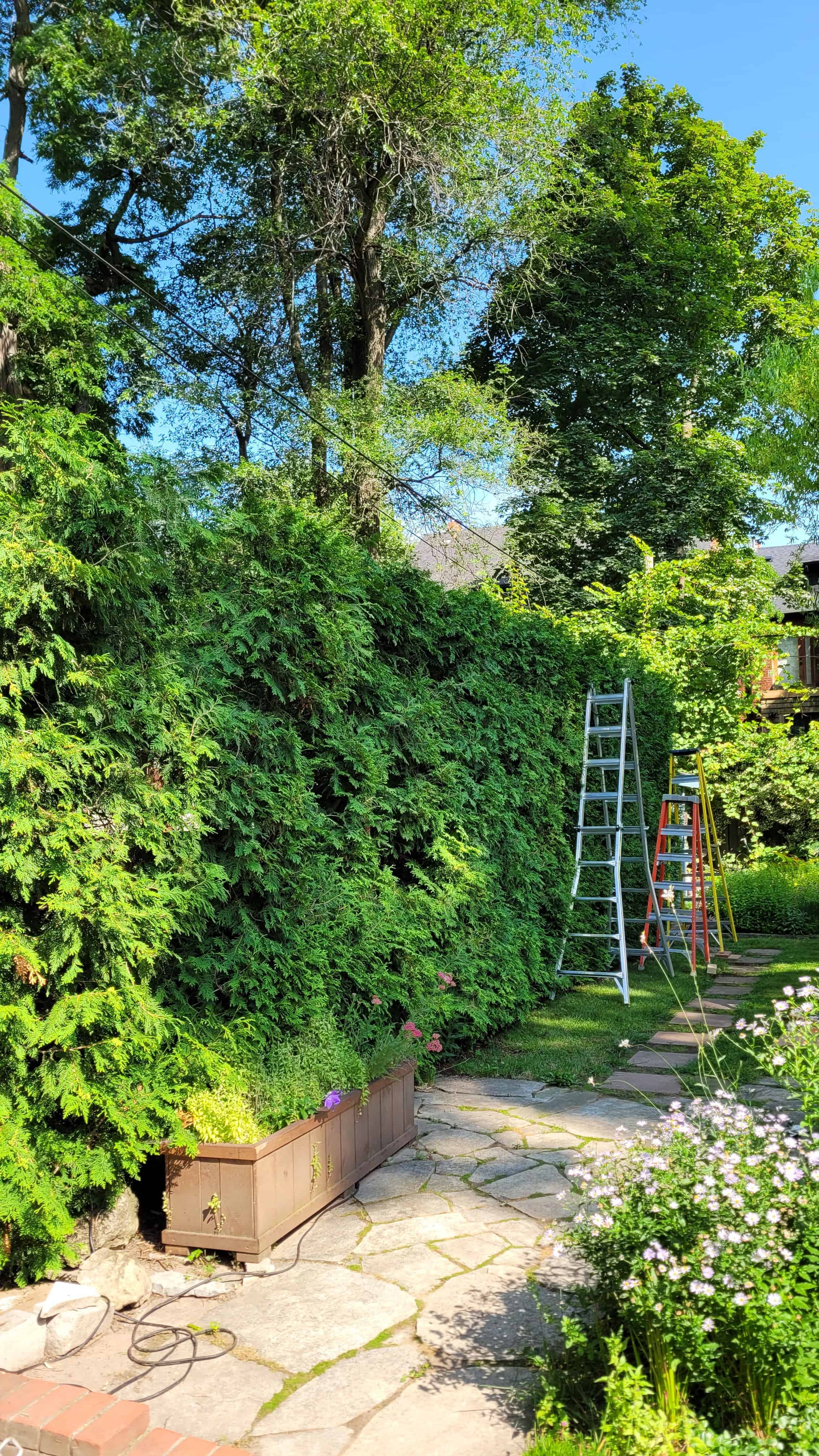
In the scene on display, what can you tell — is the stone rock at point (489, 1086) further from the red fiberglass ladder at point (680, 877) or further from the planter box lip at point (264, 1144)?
the red fiberglass ladder at point (680, 877)

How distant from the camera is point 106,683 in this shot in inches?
126

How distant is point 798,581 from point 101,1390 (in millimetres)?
Answer: 21575

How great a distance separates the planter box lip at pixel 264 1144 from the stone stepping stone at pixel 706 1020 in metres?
3.36

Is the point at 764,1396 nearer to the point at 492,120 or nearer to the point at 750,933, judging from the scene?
the point at 750,933

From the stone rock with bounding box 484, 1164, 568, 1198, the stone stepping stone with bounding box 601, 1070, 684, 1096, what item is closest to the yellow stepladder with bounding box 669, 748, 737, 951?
the stone stepping stone with bounding box 601, 1070, 684, 1096

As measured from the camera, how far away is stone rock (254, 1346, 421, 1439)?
2.42 metres

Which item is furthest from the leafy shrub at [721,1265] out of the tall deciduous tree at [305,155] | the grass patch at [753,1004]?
the tall deciduous tree at [305,155]

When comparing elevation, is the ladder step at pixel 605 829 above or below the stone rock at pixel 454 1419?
above

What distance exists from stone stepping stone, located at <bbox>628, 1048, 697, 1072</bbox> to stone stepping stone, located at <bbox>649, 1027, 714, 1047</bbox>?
14cm

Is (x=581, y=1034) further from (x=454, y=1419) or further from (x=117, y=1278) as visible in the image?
(x=454, y=1419)

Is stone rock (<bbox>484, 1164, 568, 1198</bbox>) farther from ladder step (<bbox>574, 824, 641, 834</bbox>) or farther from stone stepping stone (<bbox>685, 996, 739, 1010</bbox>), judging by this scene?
ladder step (<bbox>574, 824, 641, 834</bbox>)

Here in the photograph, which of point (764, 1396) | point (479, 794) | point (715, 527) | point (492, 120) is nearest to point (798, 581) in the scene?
point (715, 527)

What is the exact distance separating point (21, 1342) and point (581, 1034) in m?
4.35

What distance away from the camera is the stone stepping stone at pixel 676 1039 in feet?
20.0
